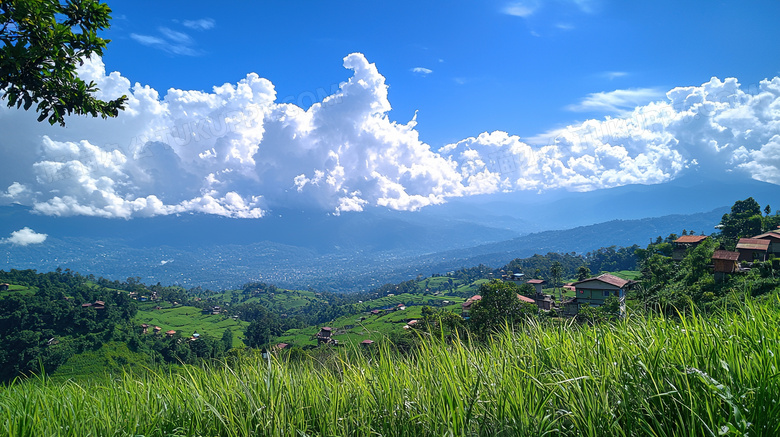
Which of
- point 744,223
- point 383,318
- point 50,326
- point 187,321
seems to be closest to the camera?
point 744,223

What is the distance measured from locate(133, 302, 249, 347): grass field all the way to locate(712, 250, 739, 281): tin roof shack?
6759 centimetres

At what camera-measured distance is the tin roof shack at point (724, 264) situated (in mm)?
21922

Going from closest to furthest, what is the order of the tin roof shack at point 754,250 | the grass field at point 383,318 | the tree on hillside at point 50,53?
the tree on hillside at point 50,53 → the tin roof shack at point 754,250 → the grass field at point 383,318

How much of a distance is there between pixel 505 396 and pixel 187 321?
95.3 m

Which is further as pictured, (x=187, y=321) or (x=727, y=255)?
(x=187, y=321)

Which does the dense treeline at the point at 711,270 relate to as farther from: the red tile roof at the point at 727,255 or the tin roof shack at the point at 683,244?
the tin roof shack at the point at 683,244

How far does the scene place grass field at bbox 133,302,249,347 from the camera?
72.3m

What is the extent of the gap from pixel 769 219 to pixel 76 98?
186ft

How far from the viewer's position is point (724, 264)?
2244 cm

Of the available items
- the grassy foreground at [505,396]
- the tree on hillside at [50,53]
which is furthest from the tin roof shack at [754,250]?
the tree on hillside at [50,53]

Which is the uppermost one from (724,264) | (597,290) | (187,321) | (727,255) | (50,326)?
(727,255)

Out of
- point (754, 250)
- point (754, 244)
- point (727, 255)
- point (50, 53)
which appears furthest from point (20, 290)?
point (754, 244)

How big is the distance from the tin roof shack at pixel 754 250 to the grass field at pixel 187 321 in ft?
228

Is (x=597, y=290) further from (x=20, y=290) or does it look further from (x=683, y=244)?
(x=20, y=290)
